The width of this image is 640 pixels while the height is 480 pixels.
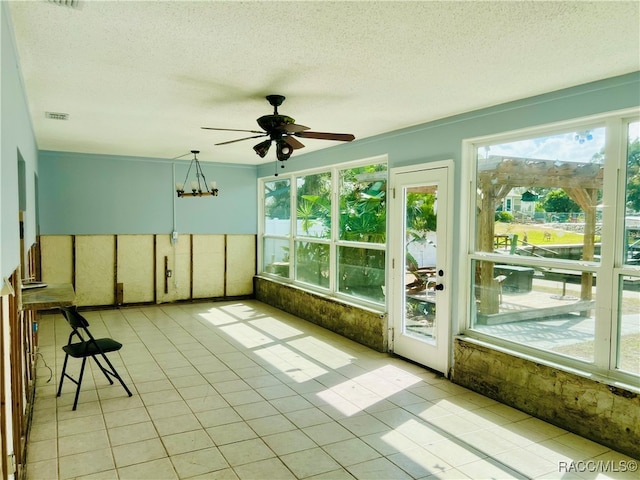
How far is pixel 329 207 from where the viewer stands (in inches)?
261

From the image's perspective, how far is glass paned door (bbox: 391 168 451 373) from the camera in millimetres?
4527

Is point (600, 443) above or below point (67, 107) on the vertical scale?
below

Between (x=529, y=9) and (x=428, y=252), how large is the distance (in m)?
2.88

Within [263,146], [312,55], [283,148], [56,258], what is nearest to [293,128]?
[283,148]

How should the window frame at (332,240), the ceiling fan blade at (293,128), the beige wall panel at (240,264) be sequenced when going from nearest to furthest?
the ceiling fan blade at (293,128)
the window frame at (332,240)
the beige wall panel at (240,264)

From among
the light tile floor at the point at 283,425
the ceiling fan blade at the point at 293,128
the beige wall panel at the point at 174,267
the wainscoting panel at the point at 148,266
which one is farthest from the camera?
the beige wall panel at the point at 174,267

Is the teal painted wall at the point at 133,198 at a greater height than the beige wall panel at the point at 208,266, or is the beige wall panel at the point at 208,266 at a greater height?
the teal painted wall at the point at 133,198

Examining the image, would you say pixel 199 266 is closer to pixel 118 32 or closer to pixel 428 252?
pixel 428 252

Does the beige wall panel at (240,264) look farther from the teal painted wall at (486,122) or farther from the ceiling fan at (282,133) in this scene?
the ceiling fan at (282,133)

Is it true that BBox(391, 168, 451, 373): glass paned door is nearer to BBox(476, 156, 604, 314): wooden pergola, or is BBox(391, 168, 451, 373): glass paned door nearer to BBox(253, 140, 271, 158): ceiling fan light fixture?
BBox(476, 156, 604, 314): wooden pergola

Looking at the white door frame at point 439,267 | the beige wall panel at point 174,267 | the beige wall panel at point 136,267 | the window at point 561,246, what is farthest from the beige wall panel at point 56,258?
the window at point 561,246

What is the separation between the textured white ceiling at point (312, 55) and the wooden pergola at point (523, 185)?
60 centimetres

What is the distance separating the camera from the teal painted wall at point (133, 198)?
24.0 ft

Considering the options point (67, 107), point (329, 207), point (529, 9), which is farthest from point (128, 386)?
point (529, 9)
